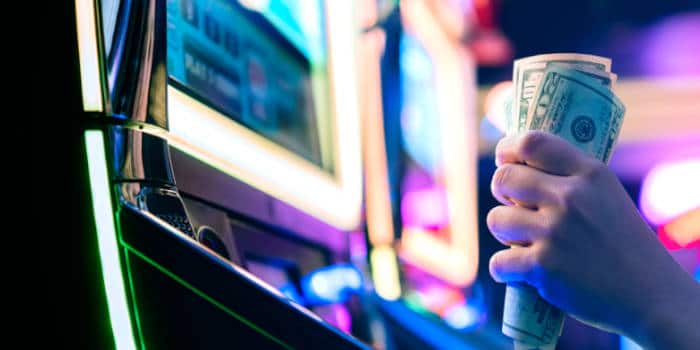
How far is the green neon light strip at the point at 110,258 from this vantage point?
0.55 metres

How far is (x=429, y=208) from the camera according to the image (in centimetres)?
301

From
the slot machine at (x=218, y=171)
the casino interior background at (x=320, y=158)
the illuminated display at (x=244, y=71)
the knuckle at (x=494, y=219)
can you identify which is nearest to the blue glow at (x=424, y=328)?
the casino interior background at (x=320, y=158)

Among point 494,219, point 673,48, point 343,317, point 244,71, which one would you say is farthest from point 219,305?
point 673,48

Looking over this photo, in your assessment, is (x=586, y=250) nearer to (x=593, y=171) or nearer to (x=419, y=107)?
(x=593, y=171)

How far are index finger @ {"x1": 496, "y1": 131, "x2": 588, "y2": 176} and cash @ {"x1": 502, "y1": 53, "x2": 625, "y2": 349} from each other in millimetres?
21

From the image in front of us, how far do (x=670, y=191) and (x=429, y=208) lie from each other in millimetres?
925

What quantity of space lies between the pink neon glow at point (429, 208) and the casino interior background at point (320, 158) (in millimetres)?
Result: 13

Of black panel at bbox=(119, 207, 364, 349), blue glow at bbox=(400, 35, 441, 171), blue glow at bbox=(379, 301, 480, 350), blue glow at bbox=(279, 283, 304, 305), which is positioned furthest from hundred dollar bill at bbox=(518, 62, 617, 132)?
blue glow at bbox=(400, 35, 441, 171)

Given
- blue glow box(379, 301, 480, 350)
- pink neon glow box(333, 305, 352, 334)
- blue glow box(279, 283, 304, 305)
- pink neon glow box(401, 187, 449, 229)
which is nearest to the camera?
blue glow box(279, 283, 304, 305)

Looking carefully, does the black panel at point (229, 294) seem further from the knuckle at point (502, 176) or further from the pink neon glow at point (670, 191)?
the pink neon glow at point (670, 191)

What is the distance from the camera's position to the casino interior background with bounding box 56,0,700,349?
56 centimetres

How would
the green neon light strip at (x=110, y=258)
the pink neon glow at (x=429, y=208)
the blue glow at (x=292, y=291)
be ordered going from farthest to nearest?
the pink neon glow at (x=429, y=208) < the blue glow at (x=292, y=291) < the green neon light strip at (x=110, y=258)

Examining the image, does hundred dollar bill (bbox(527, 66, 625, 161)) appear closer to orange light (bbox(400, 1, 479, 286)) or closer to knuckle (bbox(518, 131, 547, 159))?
Result: knuckle (bbox(518, 131, 547, 159))

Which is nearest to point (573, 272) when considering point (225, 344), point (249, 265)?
point (225, 344)
